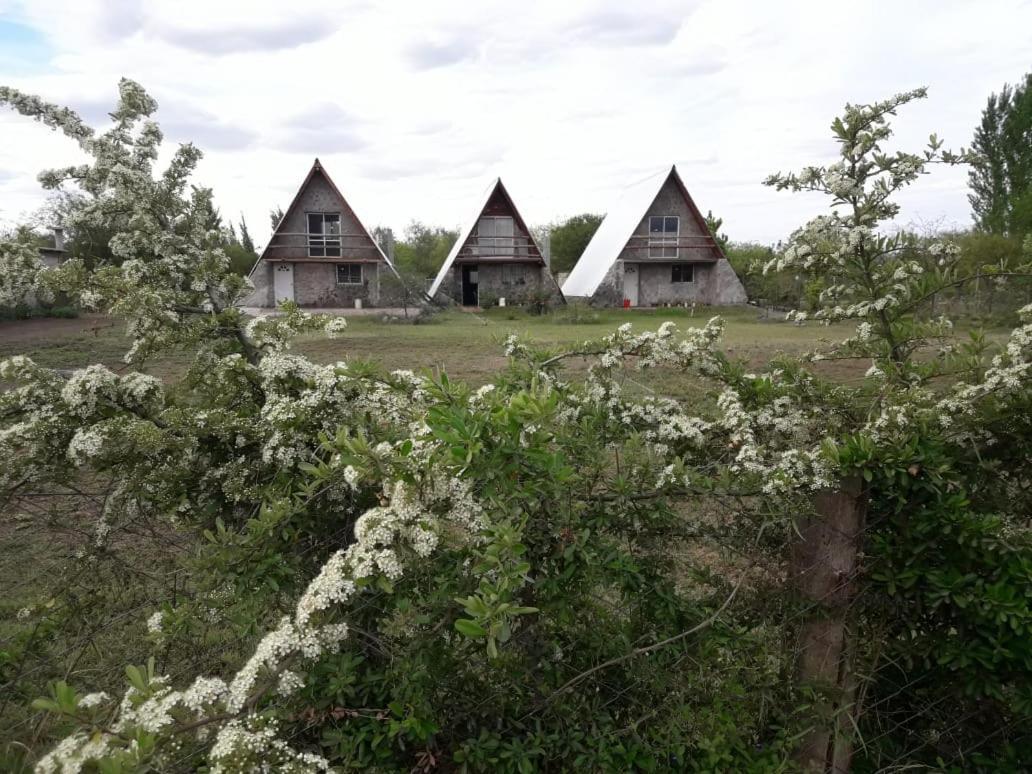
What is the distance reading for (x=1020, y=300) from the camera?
14.5 metres

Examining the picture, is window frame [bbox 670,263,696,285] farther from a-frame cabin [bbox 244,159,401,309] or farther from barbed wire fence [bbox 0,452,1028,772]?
barbed wire fence [bbox 0,452,1028,772]

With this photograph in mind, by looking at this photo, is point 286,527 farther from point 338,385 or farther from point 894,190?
point 894,190

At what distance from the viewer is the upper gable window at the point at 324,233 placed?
31.6 m

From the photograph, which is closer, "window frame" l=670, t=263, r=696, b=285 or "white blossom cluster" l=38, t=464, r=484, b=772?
"white blossom cluster" l=38, t=464, r=484, b=772

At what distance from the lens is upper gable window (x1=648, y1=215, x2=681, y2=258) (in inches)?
1283

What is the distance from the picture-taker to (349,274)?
109ft

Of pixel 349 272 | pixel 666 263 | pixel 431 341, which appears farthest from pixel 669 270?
pixel 431 341

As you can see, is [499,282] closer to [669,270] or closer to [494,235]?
[494,235]

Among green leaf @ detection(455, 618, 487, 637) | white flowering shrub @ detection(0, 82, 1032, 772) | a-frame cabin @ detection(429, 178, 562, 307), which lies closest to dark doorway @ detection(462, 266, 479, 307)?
a-frame cabin @ detection(429, 178, 562, 307)

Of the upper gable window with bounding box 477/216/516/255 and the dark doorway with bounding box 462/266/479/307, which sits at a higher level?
the upper gable window with bounding box 477/216/516/255

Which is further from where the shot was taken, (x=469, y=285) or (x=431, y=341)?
(x=469, y=285)

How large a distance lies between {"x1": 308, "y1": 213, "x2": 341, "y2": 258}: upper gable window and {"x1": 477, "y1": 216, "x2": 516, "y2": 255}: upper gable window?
667 centimetres

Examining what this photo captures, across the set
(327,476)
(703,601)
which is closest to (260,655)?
(327,476)

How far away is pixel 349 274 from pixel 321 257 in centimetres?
184
